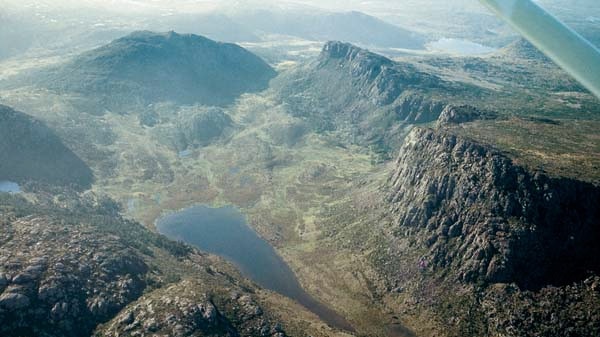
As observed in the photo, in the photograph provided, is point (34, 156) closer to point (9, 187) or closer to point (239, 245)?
point (9, 187)

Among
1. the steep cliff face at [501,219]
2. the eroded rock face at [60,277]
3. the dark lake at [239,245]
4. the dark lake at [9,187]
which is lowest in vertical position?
the dark lake at [239,245]

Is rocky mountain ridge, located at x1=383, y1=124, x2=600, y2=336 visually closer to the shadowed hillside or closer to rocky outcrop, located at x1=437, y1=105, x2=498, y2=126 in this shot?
rocky outcrop, located at x1=437, y1=105, x2=498, y2=126

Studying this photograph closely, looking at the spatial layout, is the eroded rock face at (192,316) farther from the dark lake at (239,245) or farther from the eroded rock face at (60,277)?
the dark lake at (239,245)

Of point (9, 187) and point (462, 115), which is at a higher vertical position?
point (462, 115)

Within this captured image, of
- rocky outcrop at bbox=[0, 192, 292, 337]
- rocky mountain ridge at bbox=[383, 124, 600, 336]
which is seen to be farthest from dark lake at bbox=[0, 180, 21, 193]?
rocky mountain ridge at bbox=[383, 124, 600, 336]

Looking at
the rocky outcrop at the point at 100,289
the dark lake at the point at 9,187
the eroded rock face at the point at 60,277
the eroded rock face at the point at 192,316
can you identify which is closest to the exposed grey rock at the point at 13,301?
the eroded rock face at the point at 60,277

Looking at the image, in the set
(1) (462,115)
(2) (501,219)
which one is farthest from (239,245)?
(1) (462,115)
